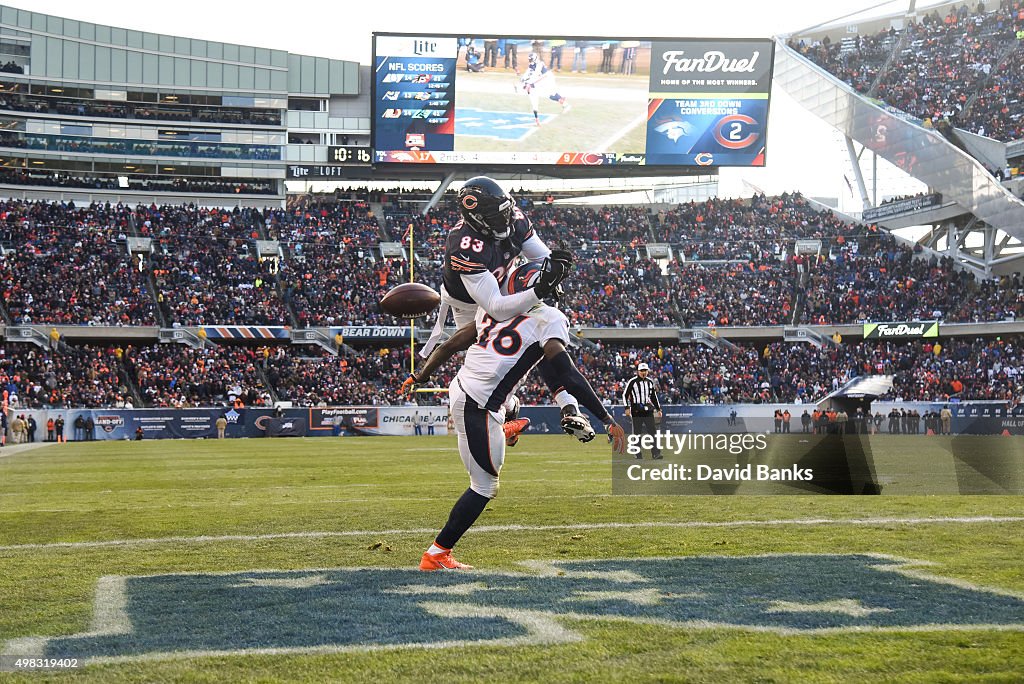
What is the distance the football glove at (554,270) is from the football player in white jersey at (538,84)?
47.1 metres

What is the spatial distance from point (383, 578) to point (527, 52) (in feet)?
161

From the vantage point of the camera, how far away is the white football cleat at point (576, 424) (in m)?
7.26

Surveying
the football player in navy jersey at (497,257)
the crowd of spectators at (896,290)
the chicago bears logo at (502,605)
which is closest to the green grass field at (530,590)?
the chicago bears logo at (502,605)

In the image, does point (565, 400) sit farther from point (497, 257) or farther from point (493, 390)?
point (497, 257)

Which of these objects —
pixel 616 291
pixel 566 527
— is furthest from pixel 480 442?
pixel 616 291

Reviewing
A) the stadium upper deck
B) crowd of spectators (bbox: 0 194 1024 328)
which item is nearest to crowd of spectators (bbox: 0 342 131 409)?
crowd of spectators (bbox: 0 194 1024 328)

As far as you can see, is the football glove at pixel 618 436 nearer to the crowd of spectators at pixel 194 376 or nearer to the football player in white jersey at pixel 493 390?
the football player in white jersey at pixel 493 390

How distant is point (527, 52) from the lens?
2093 inches

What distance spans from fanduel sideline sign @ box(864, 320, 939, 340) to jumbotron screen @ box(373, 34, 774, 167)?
437 inches

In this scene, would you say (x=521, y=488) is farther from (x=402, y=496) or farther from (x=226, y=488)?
(x=226, y=488)

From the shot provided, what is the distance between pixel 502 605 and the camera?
6.03 meters

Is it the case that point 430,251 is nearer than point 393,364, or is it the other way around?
point 393,364

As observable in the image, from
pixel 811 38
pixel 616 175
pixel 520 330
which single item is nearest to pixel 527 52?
pixel 616 175

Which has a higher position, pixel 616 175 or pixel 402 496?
pixel 616 175
